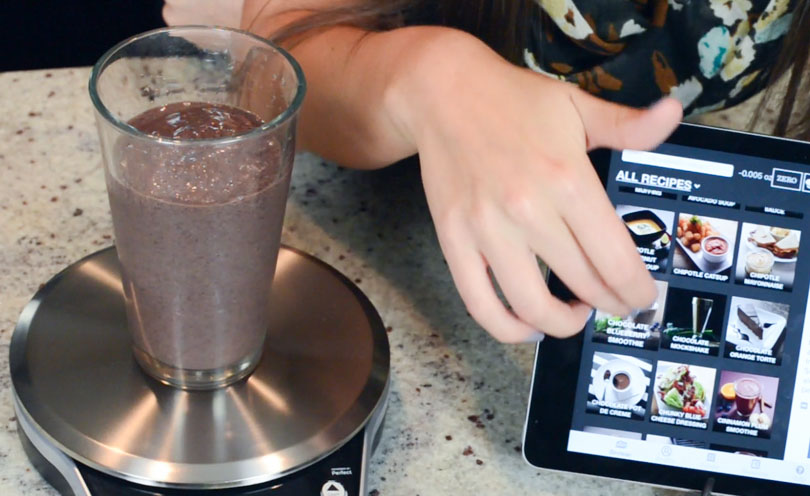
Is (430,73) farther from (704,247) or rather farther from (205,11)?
(205,11)

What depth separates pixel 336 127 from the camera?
0.86 m

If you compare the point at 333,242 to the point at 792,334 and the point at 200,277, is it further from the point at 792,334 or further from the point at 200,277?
the point at 792,334

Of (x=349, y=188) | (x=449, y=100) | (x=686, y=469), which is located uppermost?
(x=449, y=100)

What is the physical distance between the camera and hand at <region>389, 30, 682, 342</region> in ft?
1.87

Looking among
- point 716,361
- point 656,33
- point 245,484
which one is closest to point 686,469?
point 716,361


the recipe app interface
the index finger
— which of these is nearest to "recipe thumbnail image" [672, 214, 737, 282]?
the recipe app interface

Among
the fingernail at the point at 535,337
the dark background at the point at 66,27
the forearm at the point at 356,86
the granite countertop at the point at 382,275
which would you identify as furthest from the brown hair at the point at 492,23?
the dark background at the point at 66,27

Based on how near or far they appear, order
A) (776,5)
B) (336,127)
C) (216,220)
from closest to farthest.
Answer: (216,220)
(336,127)
(776,5)

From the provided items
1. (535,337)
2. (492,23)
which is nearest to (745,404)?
(535,337)

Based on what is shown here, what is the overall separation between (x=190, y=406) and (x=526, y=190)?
0.27m

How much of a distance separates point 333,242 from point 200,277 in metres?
0.27

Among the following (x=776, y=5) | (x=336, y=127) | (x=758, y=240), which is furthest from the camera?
(x=776, y=5)

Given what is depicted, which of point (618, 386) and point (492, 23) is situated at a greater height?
point (492, 23)

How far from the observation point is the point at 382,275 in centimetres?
85
